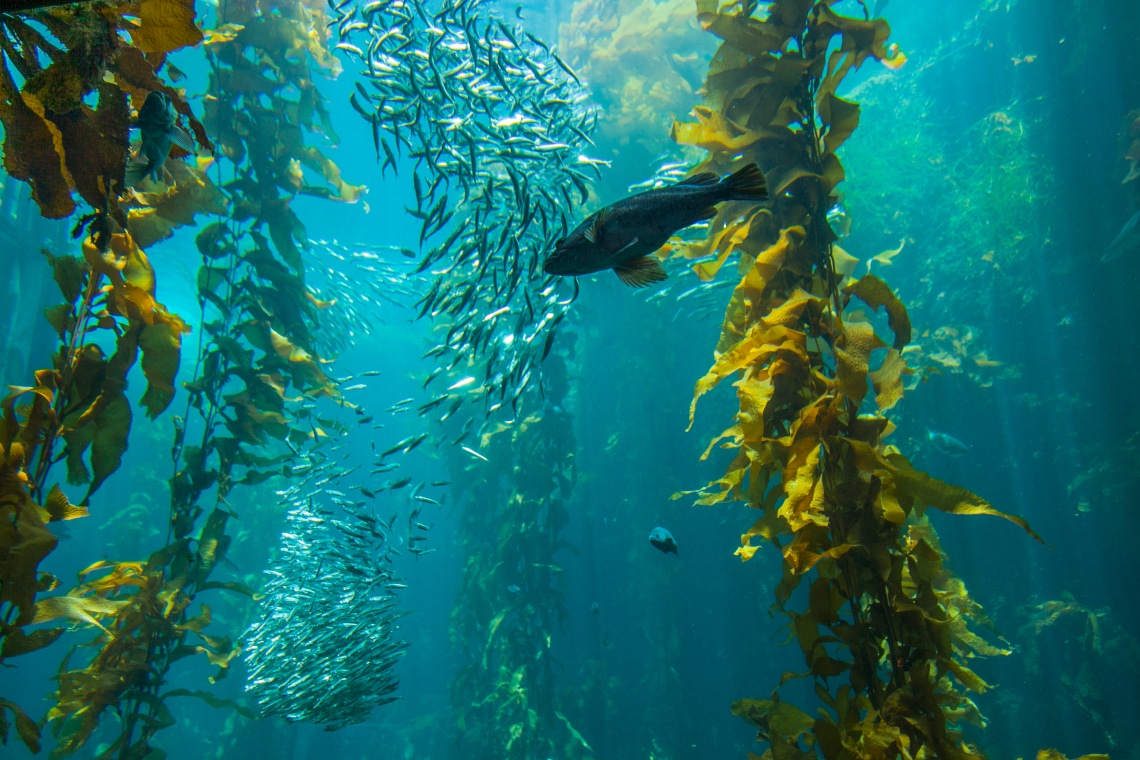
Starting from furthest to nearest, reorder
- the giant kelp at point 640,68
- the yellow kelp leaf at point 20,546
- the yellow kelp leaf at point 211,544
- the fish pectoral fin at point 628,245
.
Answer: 1. the giant kelp at point 640,68
2. the yellow kelp leaf at point 211,544
3. the yellow kelp leaf at point 20,546
4. the fish pectoral fin at point 628,245

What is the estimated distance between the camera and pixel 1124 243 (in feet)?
32.7

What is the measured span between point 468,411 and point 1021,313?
14.6 m

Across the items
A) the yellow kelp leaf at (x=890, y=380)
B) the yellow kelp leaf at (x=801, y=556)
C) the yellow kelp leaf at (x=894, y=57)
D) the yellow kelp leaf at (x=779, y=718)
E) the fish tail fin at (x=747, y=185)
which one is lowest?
the yellow kelp leaf at (x=779, y=718)

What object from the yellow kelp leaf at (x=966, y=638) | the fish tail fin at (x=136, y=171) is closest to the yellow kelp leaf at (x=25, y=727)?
the fish tail fin at (x=136, y=171)

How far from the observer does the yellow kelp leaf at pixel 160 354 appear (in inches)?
95.0

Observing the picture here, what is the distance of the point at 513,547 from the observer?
31.5 feet

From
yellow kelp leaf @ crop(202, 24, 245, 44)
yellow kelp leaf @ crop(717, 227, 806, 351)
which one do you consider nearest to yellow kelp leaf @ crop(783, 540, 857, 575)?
yellow kelp leaf @ crop(717, 227, 806, 351)

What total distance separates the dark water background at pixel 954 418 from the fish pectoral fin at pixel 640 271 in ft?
27.9

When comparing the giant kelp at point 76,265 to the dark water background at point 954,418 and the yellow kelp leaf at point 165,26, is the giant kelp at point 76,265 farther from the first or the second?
the dark water background at point 954,418

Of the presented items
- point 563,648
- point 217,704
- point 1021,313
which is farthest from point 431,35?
point 563,648

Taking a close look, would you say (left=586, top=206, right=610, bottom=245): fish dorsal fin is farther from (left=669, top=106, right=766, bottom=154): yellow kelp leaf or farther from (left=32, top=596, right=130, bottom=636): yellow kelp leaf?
(left=32, top=596, right=130, bottom=636): yellow kelp leaf

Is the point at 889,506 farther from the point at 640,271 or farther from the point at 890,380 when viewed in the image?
the point at 640,271

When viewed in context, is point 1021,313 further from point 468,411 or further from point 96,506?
point 96,506

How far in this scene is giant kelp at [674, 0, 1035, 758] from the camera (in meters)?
1.76
